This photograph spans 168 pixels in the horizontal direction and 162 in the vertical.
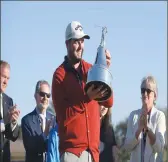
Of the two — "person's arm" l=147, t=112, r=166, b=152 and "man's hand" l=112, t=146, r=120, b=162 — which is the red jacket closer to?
"person's arm" l=147, t=112, r=166, b=152

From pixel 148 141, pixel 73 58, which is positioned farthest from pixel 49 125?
pixel 73 58

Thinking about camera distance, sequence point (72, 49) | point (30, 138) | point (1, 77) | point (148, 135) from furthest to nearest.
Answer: point (30, 138) → point (148, 135) → point (1, 77) → point (72, 49)

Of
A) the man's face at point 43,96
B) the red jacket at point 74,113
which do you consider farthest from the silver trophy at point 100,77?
the man's face at point 43,96

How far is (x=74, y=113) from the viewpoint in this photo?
5422 millimetres

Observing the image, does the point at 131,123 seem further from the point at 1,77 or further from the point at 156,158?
the point at 1,77

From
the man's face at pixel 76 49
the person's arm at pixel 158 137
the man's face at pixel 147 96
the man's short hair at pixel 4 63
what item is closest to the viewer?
the man's face at pixel 76 49

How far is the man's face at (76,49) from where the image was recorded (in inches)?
223

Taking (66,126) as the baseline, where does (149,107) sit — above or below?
above

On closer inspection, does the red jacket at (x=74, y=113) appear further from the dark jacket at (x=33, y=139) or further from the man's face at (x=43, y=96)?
the man's face at (x=43, y=96)

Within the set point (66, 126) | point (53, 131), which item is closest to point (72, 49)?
point (66, 126)

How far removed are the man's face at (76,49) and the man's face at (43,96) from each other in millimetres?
2025

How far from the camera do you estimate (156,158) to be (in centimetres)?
695

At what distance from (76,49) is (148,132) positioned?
1.89 m

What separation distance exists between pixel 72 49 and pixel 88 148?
1133 millimetres
